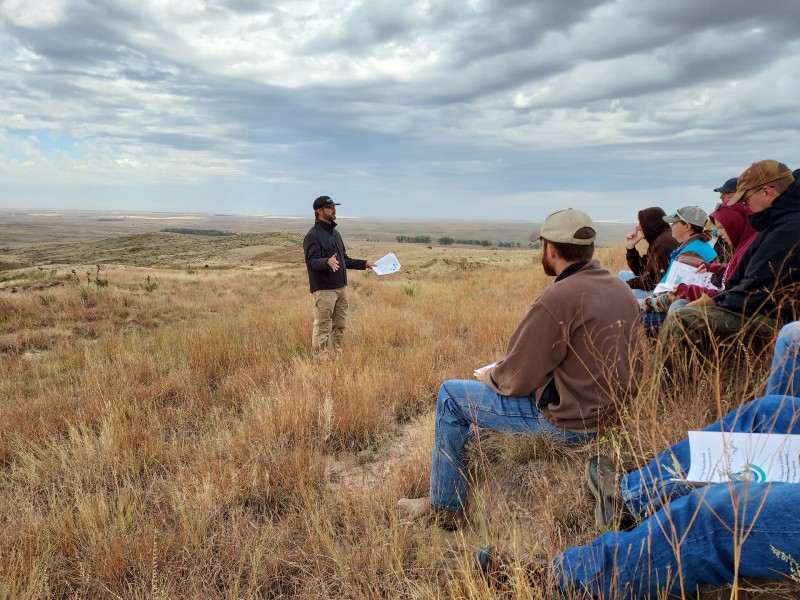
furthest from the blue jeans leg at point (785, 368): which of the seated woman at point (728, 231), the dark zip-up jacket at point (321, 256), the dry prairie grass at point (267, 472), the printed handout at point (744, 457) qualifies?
the dark zip-up jacket at point (321, 256)

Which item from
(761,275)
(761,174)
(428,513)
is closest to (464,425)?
(428,513)

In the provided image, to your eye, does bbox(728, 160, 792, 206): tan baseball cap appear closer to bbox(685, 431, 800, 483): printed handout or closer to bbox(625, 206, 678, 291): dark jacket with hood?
bbox(685, 431, 800, 483): printed handout

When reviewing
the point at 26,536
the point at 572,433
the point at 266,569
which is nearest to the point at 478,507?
the point at 572,433

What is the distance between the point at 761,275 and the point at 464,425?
220cm

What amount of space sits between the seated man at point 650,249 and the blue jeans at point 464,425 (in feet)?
11.9

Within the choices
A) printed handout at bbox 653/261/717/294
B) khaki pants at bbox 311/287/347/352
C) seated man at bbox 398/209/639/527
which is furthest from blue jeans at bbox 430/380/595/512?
khaki pants at bbox 311/287/347/352

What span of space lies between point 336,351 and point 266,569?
372 centimetres

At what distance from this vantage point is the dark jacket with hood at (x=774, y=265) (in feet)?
9.74

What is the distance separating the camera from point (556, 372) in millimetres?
2385

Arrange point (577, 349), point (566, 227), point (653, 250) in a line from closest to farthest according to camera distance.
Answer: point (577, 349), point (566, 227), point (653, 250)

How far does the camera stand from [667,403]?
2939 mm

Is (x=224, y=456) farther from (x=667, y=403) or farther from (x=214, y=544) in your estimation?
(x=667, y=403)

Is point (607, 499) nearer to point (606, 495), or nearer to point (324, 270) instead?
point (606, 495)

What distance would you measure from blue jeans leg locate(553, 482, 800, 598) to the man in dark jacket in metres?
1.68
